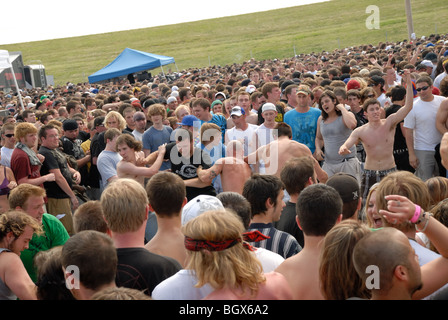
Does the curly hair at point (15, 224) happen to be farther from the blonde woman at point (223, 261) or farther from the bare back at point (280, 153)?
the bare back at point (280, 153)

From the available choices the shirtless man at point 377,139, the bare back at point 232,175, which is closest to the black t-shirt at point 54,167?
the bare back at point 232,175

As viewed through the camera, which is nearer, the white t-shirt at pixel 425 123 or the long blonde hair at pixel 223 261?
the long blonde hair at pixel 223 261

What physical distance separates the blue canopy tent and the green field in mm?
19082

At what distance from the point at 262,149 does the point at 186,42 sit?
64.8 metres

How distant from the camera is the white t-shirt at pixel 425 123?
7.71m

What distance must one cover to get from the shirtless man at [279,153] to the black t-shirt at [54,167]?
254cm

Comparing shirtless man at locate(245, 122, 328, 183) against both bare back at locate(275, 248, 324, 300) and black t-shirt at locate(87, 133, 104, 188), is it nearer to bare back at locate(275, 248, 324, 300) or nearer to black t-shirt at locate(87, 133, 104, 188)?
black t-shirt at locate(87, 133, 104, 188)

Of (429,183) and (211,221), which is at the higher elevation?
(211,221)

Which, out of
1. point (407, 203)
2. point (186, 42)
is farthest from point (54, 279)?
point (186, 42)

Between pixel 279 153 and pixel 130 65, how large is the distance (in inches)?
872

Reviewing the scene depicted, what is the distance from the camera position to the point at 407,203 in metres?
2.63

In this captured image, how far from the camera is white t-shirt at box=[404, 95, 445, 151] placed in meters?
7.71
